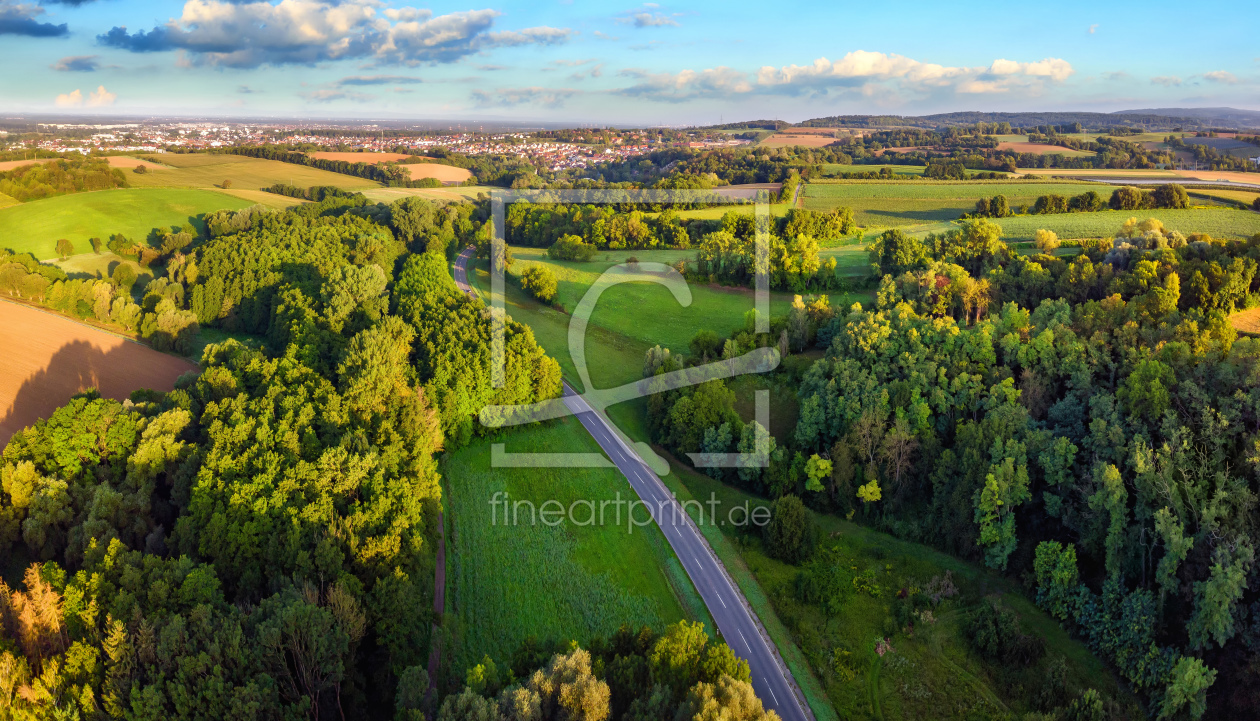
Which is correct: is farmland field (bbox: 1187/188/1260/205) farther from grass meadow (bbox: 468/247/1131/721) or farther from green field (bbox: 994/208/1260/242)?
grass meadow (bbox: 468/247/1131/721)

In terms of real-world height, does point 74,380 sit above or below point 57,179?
below

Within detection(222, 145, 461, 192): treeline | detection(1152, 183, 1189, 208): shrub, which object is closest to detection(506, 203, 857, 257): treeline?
detection(1152, 183, 1189, 208): shrub

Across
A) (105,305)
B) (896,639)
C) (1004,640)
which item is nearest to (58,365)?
(105,305)

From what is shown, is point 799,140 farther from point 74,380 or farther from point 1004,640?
point 74,380

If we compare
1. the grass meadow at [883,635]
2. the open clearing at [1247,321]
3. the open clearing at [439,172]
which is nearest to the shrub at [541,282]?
the grass meadow at [883,635]

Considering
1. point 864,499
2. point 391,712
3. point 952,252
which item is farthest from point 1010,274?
point 391,712

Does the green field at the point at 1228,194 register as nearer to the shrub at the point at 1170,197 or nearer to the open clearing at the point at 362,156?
the shrub at the point at 1170,197

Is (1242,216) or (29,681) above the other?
(1242,216)

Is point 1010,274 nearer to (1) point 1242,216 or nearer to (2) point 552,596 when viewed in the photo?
(1) point 1242,216
